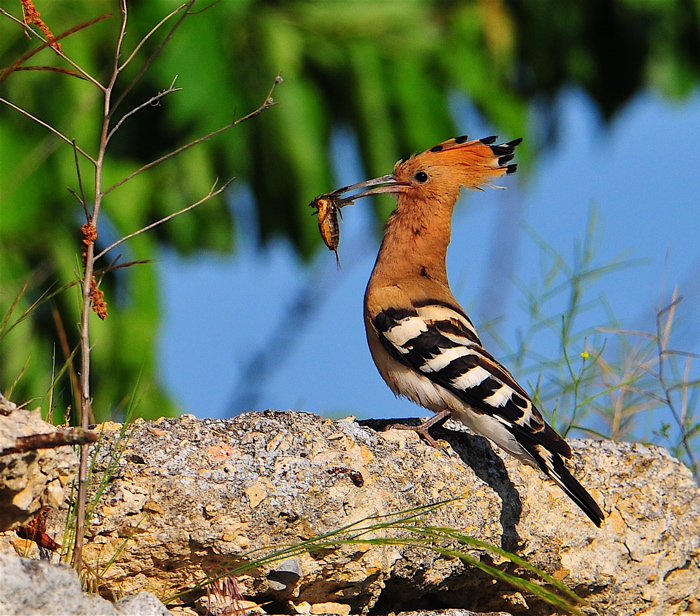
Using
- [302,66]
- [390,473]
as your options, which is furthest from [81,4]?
[390,473]

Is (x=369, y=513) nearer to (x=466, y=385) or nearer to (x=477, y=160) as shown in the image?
(x=466, y=385)

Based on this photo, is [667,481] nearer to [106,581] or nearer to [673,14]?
[106,581]

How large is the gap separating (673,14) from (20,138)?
7170 mm

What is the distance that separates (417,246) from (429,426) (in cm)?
86

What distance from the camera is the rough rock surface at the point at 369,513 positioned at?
2.18 meters

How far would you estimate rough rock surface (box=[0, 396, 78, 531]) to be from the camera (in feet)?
6.02

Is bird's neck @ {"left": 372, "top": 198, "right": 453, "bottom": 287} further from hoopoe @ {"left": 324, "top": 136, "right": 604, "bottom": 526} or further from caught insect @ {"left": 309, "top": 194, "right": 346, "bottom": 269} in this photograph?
caught insect @ {"left": 309, "top": 194, "right": 346, "bottom": 269}

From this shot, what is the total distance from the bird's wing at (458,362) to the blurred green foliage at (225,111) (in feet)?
8.85

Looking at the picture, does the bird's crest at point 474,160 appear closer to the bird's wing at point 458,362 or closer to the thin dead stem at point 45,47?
the bird's wing at point 458,362

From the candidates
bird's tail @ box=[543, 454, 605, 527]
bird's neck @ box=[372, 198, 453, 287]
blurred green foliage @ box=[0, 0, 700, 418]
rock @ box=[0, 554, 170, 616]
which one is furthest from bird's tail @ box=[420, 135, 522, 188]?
blurred green foliage @ box=[0, 0, 700, 418]

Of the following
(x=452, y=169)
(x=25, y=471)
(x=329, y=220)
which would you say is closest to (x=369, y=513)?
(x=25, y=471)

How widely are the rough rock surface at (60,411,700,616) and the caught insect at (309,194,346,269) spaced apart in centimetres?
80

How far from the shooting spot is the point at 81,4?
22.6 feet

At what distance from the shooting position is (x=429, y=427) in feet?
9.74
